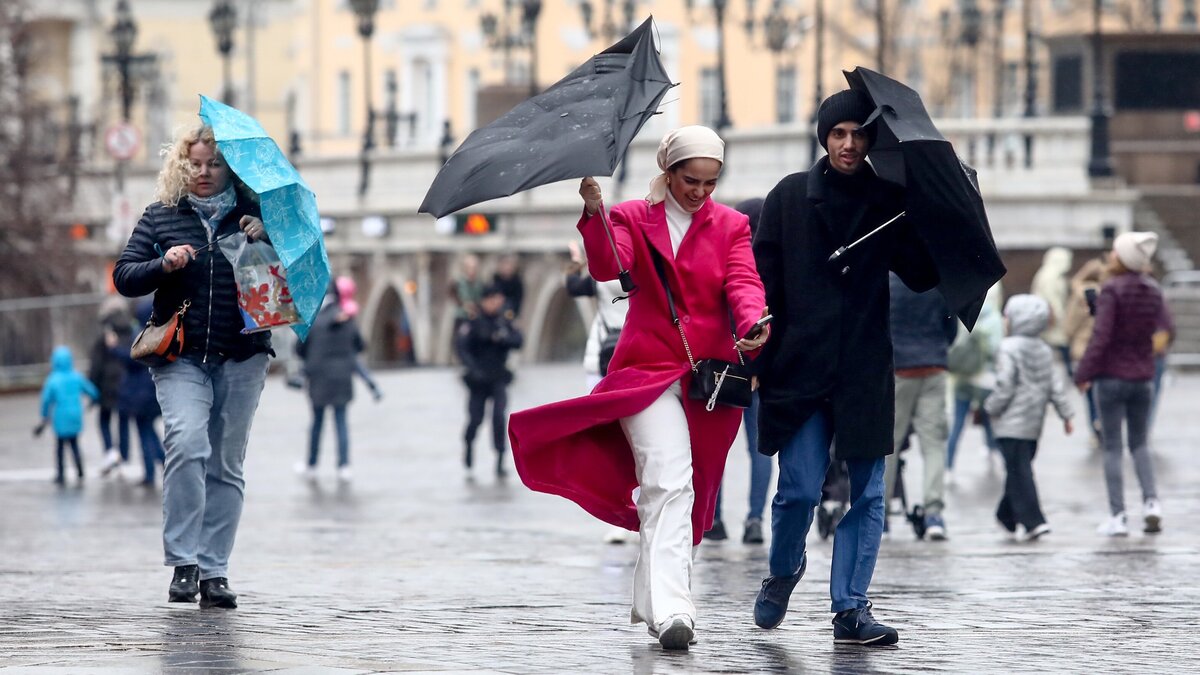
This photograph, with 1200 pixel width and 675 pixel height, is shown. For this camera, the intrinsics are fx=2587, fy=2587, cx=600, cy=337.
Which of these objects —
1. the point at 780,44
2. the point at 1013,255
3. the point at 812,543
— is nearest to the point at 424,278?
the point at 780,44

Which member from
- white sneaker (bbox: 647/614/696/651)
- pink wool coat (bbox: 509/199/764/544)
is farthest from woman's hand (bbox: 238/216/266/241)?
white sneaker (bbox: 647/614/696/651)

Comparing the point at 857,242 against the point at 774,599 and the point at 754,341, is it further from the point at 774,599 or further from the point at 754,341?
the point at 774,599

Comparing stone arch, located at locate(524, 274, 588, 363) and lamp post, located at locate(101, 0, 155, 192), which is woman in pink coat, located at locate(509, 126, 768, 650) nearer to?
lamp post, located at locate(101, 0, 155, 192)

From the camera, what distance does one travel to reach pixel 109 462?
2092cm

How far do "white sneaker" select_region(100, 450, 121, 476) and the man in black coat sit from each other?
12.6 meters

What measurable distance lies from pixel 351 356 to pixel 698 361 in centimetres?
1232

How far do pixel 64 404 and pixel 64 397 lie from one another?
0.07 metres

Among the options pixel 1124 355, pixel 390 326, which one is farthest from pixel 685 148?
pixel 390 326

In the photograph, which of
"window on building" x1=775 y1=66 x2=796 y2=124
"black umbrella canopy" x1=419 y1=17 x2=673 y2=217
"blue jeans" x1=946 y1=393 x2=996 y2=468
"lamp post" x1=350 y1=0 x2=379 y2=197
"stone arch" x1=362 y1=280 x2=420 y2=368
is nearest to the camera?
"black umbrella canopy" x1=419 y1=17 x2=673 y2=217

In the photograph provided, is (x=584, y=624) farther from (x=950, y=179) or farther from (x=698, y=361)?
(x=950, y=179)

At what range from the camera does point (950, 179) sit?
8.85 metres

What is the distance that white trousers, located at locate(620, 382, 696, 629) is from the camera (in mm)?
8617

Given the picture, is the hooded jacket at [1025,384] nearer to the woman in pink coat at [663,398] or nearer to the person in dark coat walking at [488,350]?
the woman in pink coat at [663,398]

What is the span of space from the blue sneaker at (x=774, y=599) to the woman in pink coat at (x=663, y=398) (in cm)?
36
